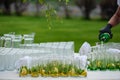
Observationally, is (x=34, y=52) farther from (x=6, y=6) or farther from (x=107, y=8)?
(x=6, y=6)

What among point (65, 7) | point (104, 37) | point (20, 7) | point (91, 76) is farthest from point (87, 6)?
point (91, 76)

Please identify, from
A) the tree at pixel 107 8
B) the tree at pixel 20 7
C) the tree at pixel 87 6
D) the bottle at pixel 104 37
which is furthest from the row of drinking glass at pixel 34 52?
the tree at pixel 20 7

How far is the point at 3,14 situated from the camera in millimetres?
27250

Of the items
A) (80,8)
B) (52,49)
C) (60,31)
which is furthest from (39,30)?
(52,49)

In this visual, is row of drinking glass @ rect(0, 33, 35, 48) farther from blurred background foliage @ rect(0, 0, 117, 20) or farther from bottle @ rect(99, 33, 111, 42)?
blurred background foliage @ rect(0, 0, 117, 20)

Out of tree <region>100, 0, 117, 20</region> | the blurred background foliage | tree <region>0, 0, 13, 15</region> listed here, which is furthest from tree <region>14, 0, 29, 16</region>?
tree <region>100, 0, 117, 20</region>

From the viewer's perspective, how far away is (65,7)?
26.4 meters

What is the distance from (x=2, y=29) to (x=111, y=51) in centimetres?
1413

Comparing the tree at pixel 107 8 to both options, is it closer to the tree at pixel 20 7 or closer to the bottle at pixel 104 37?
the tree at pixel 20 7

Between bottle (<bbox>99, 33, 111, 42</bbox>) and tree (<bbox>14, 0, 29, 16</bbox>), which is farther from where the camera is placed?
tree (<bbox>14, 0, 29, 16</bbox>)

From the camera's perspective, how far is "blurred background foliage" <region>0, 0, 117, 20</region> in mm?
25641

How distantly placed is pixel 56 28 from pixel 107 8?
2.46 m

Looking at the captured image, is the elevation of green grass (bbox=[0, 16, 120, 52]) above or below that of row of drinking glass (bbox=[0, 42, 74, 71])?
above

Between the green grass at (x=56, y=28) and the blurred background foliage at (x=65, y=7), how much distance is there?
38 cm
